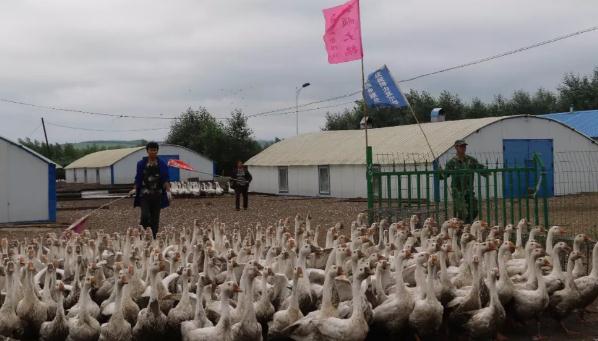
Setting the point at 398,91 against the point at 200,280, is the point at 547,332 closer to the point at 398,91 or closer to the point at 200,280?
the point at 200,280

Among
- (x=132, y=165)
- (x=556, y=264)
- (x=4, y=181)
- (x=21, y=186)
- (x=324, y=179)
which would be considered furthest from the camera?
(x=132, y=165)

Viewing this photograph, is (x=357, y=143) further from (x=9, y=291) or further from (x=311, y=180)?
(x=9, y=291)

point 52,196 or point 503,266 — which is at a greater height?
point 52,196

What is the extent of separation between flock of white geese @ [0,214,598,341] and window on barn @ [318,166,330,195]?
26.5 metres

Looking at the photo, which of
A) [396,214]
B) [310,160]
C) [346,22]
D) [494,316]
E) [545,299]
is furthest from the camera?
[310,160]

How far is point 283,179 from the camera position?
41.9 meters

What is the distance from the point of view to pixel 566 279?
8.91 m

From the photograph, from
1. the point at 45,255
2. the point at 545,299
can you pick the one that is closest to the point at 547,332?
the point at 545,299

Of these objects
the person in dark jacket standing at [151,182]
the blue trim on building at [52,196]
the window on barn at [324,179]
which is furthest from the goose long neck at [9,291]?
the window on barn at [324,179]

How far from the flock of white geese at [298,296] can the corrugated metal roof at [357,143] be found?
2018 cm

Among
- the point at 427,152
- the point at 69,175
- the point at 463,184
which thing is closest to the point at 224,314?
the point at 463,184

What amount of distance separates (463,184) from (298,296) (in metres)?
5.83

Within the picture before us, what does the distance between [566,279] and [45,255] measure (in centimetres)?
804

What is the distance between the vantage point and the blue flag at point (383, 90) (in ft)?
58.3
